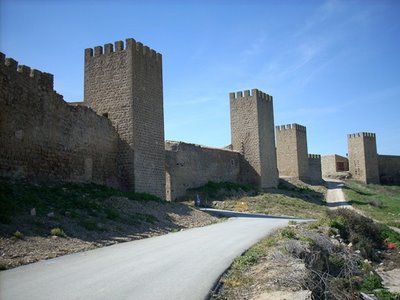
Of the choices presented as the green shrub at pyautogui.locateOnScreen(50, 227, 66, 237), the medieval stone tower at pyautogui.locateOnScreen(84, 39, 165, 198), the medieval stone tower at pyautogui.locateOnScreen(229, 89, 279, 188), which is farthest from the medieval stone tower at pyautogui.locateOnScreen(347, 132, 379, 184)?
the green shrub at pyautogui.locateOnScreen(50, 227, 66, 237)

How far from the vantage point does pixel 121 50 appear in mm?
22984

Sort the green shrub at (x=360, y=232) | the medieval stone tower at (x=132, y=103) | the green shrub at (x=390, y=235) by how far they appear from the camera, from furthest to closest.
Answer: the medieval stone tower at (x=132, y=103) < the green shrub at (x=390, y=235) < the green shrub at (x=360, y=232)

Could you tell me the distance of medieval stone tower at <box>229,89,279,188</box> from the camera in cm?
3793

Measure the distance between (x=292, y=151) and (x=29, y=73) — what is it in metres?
35.5

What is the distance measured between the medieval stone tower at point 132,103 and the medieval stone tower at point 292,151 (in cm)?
2638

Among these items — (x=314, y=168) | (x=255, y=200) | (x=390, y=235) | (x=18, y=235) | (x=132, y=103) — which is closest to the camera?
(x=18, y=235)

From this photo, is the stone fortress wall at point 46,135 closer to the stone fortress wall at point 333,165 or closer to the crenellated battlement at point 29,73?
the crenellated battlement at point 29,73

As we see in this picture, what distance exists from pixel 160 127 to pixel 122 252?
13665mm

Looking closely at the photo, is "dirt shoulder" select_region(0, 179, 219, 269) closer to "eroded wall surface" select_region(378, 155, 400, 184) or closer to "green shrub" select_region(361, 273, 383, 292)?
"green shrub" select_region(361, 273, 383, 292)

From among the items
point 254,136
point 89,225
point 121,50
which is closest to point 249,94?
point 254,136

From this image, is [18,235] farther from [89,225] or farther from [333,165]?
Result: [333,165]

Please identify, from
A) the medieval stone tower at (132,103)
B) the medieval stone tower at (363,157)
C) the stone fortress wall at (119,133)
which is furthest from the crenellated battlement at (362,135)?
the medieval stone tower at (132,103)

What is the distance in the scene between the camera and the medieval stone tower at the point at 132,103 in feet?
72.9

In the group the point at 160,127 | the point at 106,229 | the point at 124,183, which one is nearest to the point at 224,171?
→ the point at 160,127
